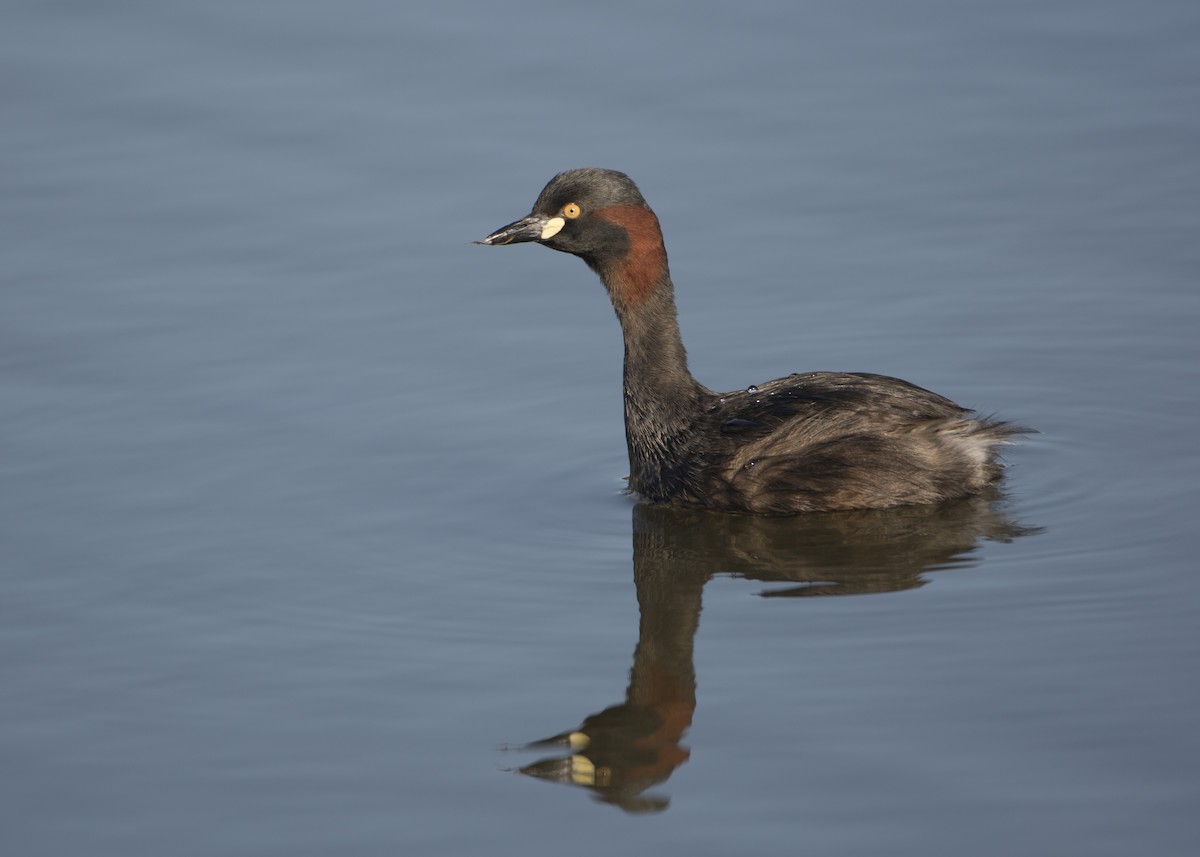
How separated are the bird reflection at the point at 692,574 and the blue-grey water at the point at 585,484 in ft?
0.09

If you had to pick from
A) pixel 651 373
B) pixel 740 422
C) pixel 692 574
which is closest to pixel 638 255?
pixel 651 373

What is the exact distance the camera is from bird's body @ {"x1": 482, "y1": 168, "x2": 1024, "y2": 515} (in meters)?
9.01

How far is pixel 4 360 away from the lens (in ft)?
34.8

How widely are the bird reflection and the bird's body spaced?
0.12 meters

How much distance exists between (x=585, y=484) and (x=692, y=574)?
1.27 metres

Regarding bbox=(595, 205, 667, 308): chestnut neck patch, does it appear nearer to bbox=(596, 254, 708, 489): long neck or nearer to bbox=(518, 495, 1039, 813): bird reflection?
bbox=(596, 254, 708, 489): long neck

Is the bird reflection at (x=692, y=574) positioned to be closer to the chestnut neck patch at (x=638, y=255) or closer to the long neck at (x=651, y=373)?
the long neck at (x=651, y=373)

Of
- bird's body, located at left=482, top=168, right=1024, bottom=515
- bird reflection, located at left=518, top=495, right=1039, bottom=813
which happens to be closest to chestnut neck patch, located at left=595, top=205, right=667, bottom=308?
bird's body, located at left=482, top=168, right=1024, bottom=515

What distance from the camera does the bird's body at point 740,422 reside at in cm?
901

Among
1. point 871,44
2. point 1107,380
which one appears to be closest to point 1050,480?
point 1107,380

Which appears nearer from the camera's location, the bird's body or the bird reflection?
the bird reflection

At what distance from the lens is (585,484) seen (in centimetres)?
960

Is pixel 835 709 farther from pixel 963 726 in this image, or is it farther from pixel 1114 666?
pixel 1114 666

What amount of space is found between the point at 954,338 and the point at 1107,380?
2.92 ft
